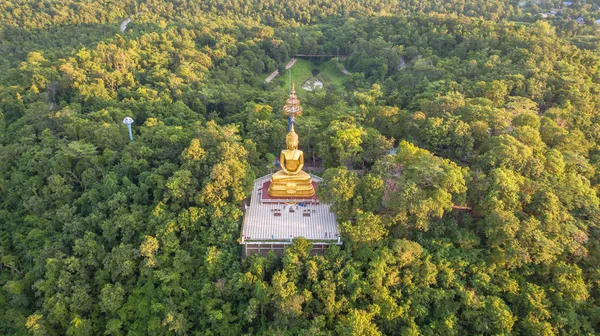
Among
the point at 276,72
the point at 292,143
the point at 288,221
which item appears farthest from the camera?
the point at 276,72

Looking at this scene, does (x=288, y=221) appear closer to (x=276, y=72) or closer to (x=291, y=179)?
(x=291, y=179)

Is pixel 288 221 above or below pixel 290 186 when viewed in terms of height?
below

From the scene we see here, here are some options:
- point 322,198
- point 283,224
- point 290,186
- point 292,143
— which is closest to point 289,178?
point 290,186

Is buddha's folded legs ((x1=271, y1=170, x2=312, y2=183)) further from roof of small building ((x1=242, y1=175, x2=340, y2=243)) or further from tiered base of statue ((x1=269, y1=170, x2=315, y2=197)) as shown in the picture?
roof of small building ((x1=242, y1=175, x2=340, y2=243))

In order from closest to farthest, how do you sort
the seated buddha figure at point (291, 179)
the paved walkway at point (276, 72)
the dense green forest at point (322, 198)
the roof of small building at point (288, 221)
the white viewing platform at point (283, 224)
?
the dense green forest at point (322, 198)
the white viewing platform at point (283, 224)
the roof of small building at point (288, 221)
the seated buddha figure at point (291, 179)
the paved walkway at point (276, 72)

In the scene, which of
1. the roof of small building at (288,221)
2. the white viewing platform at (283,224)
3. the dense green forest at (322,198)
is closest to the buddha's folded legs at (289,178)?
the white viewing platform at (283,224)

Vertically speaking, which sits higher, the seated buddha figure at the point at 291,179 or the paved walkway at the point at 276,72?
the seated buddha figure at the point at 291,179

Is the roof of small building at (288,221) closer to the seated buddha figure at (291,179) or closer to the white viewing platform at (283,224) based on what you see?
the white viewing platform at (283,224)
